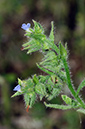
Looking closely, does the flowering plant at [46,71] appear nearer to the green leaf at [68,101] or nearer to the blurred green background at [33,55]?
the green leaf at [68,101]

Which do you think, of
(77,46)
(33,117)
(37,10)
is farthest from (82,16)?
(33,117)

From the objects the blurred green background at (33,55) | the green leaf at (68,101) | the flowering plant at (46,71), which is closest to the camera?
the flowering plant at (46,71)

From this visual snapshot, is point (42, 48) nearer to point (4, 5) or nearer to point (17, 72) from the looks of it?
point (17, 72)

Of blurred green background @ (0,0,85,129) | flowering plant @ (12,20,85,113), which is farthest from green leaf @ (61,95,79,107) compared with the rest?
blurred green background @ (0,0,85,129)

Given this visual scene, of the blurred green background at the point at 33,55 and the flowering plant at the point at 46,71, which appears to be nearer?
the flowering plant at the point at 46,71

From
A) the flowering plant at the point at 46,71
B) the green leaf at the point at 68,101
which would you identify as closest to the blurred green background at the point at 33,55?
the green leaf at the point at 68,101

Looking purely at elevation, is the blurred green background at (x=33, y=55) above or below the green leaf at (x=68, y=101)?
above

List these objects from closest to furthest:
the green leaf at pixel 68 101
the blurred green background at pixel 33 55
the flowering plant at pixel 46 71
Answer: the flowering plant at pixel 46 71
the green leaf at pixel 68 101
the blurred green background at pixel 33 55

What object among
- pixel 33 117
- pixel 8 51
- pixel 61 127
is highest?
pixel 8 51
